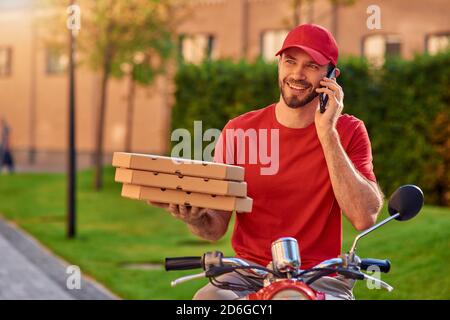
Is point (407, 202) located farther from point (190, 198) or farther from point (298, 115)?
point (190, 198)

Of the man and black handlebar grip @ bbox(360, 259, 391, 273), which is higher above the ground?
the man

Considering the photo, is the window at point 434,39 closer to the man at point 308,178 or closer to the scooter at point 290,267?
the man at point 308,178

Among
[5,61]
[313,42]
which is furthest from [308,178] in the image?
[5,61]

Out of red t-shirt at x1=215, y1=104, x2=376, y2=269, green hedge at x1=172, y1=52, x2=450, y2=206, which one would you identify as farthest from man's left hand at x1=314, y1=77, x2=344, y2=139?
green hedge at x1=172, y1=52, x2=450, y2=206

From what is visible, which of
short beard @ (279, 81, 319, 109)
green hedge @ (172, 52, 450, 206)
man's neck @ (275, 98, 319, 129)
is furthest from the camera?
green hedge @ (172, 52, 450, 206)

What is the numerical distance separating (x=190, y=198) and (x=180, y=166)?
115 mm

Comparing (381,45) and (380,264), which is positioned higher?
(381,45)

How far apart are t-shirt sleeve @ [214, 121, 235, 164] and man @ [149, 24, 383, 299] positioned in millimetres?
12

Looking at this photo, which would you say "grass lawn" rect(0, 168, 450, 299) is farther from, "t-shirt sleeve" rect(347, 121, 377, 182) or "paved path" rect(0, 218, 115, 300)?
"t-shirt sleeve" rect(347, 121, 377, 182)

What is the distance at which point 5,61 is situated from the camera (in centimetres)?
5025

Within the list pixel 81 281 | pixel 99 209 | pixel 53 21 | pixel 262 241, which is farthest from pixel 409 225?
pixel 53 21

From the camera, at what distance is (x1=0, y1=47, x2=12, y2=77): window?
49.9 m

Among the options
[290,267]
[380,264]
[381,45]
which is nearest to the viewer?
[290,267]
